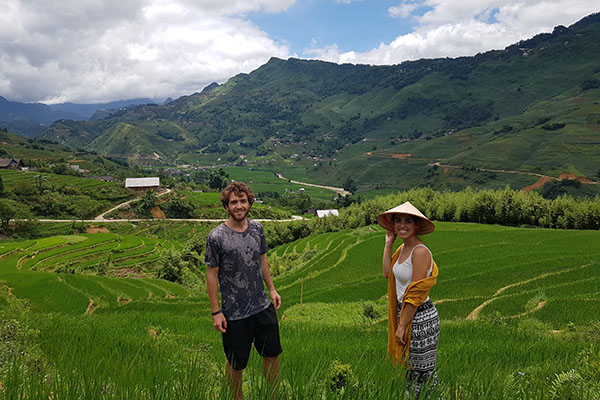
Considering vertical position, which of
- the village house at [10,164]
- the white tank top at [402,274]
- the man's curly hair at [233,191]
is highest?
the village house at [10,164]

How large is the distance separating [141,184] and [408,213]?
106 metres

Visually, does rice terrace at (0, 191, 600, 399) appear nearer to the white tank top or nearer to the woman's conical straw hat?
the white tank top

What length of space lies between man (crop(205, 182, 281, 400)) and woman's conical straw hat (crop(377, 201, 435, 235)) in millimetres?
1656

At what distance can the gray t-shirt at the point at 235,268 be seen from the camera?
380 centimetres

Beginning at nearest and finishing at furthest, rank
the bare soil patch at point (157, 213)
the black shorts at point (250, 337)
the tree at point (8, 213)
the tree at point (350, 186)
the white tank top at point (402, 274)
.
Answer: the white tank top at point (402, 274), the black shorts at point (250, 337), the tree at point (8, 213), the bare soil patch at point (157, 213), the tree at point (350, 186)

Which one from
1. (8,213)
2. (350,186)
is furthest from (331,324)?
(350,186)

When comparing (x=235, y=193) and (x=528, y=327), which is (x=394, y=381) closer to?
(x=235, y=193)

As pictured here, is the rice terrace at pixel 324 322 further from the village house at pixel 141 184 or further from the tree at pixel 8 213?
the village house at pixel 141 184

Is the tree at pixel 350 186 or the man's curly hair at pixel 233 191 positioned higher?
the man's curly hair at pixel 233 191

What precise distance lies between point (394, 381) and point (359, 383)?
31cm

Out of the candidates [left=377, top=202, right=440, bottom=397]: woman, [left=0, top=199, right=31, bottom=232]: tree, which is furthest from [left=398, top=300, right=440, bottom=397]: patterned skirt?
[left=0, top=199, right=31, bottom=232]: tree

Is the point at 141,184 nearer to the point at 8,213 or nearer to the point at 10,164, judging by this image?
the point at 8,213

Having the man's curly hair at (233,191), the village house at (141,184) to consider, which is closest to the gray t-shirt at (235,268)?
the man's curly hair at (233,191)

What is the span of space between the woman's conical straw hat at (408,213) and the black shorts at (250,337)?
1.84m
